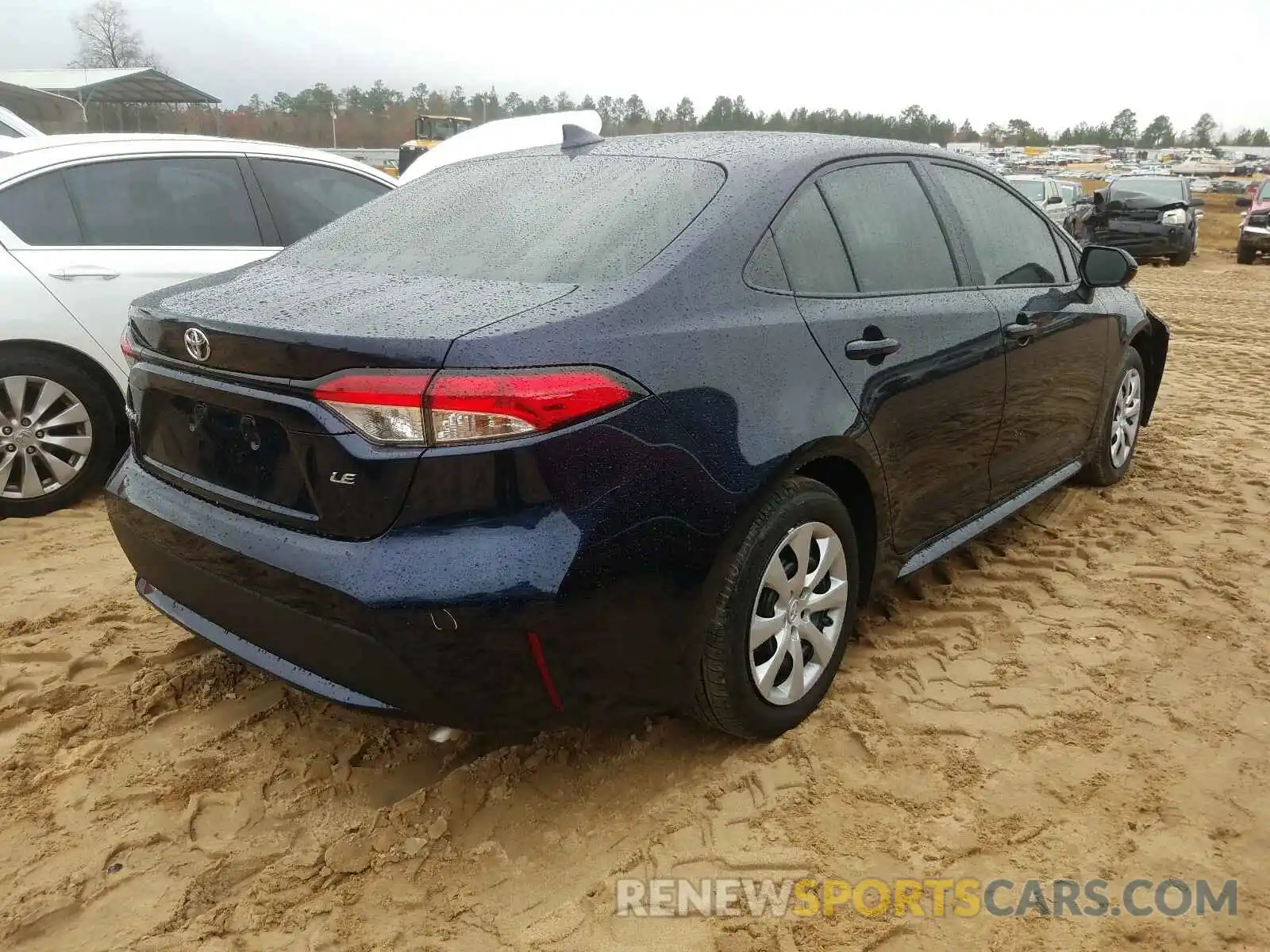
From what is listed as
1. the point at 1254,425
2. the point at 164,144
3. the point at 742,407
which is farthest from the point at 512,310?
the point at 1254,425

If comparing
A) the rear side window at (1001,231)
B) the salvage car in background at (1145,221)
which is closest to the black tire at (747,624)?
the rear side window at (1001,231)

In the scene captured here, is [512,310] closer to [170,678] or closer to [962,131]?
[170,678]

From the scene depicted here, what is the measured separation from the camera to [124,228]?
176 inches

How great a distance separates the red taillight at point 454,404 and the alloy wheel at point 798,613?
74cm

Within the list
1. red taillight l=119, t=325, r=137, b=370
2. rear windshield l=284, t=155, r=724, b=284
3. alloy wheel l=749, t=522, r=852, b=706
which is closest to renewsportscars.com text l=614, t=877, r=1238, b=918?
alloy wheel l=749, t=522, r=852, b=706

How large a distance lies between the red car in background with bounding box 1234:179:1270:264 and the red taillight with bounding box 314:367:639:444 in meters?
20.0

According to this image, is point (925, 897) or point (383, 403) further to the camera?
point (925, 897)

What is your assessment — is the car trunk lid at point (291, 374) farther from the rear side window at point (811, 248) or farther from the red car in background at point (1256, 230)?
the red car in background at point (1256, 230)

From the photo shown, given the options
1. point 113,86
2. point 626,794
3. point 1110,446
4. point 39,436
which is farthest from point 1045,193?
point 113,86

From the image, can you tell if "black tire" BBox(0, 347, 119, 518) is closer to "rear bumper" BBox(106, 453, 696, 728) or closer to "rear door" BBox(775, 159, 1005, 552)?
"rear bumper" BBox(106, 453, 696, 728)

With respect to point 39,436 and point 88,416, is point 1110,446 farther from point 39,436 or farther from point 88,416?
point 39,436

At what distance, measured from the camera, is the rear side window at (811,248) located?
8.34 feet

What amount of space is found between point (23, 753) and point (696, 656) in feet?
5.81

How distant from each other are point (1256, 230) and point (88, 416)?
1975 cm
